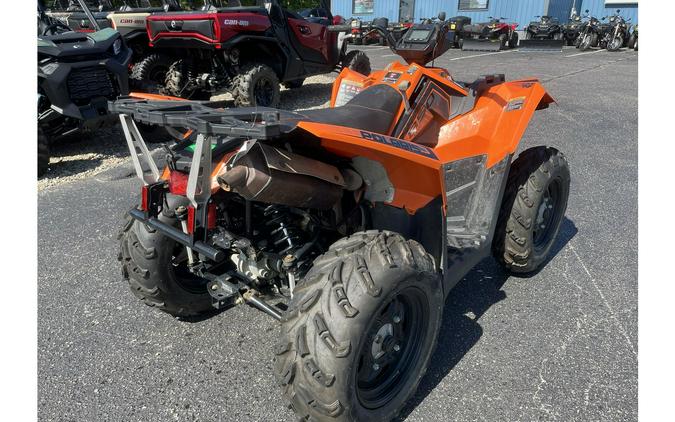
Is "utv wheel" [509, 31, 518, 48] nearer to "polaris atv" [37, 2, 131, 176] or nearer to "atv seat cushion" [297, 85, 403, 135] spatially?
"polaris atv" [37, 2, 131, 176]

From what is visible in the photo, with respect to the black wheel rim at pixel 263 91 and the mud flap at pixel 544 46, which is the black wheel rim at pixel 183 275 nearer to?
the black wheel rim at pixel 263 91

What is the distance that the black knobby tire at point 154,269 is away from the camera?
2395mm

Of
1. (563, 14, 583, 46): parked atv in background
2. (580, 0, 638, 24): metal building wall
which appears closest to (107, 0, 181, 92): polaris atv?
(563, 14, 583, 46): parked atv in background

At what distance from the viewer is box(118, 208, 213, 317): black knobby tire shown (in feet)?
7.86

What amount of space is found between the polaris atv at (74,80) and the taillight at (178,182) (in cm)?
438

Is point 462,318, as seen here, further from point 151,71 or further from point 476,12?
point 476,12

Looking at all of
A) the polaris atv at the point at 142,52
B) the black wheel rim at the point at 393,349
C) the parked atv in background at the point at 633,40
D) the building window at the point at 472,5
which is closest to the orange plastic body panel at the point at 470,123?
the black wheel rim at the point at 393,349

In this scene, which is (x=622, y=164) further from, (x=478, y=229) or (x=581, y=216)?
(x=478, y=229)

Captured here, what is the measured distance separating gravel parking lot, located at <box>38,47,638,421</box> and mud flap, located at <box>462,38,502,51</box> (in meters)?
16.6

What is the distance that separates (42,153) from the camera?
5.49m

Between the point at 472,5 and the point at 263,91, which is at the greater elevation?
the point at 472,5

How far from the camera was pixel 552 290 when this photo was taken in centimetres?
316

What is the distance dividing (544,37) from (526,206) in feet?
66.8

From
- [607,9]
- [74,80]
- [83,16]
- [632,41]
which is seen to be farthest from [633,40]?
[74,80]
